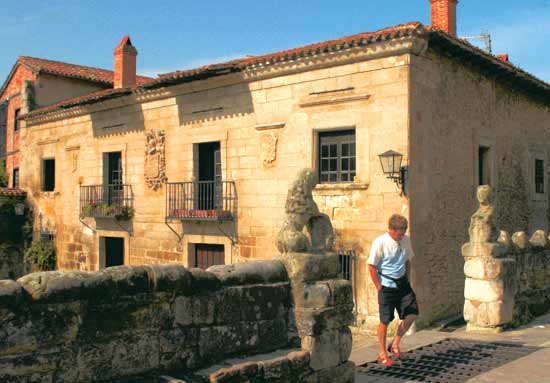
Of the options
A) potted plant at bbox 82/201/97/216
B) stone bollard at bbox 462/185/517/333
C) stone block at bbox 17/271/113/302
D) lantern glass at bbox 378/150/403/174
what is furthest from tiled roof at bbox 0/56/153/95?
stone block at bbox 17/271/113/302

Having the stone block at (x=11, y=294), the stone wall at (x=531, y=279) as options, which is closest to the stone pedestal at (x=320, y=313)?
the stone block at (x=11, y=294)

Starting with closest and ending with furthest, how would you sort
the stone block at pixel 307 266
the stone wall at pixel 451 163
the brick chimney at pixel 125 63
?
1. the stone block at pixel 307 266
2. the stone wall at pixel 451 163
3. the brick chimney at pixel 125 63

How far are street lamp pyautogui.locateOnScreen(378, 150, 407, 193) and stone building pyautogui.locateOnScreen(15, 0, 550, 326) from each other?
2.9 inches

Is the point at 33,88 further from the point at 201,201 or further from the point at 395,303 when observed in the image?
the point at 395,303

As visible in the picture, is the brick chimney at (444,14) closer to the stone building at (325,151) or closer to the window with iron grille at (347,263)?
the stone building at (325,151)

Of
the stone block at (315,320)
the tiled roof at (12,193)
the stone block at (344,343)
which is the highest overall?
the tiled roof at (12,193)

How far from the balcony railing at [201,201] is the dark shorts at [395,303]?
288 inches

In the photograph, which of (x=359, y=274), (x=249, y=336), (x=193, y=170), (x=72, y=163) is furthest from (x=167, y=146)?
(x=249, y=336)

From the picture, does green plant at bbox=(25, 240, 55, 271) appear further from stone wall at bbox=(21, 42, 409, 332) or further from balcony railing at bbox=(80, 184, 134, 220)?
balcony railing at bbox=(80, 184, 134, 220)

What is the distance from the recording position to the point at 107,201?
16234 mm

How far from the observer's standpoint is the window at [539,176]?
15465 mm

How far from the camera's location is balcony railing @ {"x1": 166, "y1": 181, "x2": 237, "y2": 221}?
1292 centimetres

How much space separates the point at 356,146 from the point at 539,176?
24.5 feet

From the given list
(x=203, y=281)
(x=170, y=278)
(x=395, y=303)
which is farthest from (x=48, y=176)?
(x=170, y=278)
